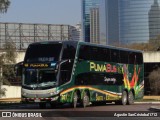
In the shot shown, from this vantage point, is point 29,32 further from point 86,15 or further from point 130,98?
point 86,15

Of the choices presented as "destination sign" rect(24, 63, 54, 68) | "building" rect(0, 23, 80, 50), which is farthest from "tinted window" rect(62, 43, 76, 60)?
"building" rect(0, 23, 80, 50)

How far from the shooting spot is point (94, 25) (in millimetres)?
168750

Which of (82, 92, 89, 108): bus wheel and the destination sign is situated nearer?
the destination sign

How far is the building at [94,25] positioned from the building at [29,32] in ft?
218

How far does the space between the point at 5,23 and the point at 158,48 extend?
3360 centimetres

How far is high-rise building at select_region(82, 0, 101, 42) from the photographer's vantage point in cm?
16725

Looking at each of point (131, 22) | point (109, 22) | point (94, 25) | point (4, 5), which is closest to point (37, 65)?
point (4, 5)

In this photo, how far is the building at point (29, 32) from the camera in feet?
268

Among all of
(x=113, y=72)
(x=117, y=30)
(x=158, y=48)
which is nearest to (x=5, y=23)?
(x=158, y=48)

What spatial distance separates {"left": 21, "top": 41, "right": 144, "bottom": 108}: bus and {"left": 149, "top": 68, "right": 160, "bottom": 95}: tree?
38107mm

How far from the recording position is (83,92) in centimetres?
3109

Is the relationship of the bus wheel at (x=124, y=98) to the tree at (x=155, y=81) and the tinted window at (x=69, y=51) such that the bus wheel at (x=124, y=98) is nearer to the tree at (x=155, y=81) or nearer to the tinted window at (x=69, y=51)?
the tinted window at (x=69, y=51)

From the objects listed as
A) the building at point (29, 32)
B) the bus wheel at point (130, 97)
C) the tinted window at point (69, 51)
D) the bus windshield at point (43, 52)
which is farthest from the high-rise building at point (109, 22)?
the bus windshield at point (43, 52)

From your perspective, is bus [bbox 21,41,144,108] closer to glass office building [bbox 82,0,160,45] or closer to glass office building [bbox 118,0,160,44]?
glass office building [bbox 82,0,160,45]
